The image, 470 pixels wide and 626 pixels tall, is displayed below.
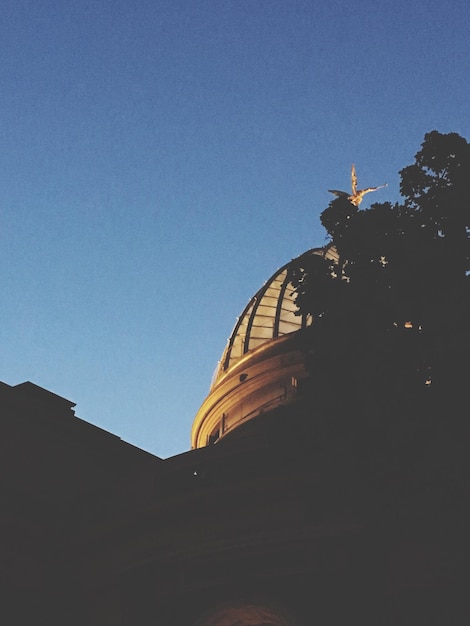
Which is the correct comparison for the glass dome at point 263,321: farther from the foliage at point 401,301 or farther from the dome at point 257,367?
the foliage at point 401,301

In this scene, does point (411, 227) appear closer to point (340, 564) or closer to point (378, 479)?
point (378, 479)

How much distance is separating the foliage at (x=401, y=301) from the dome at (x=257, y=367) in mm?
10976

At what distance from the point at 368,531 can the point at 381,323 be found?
3.34m

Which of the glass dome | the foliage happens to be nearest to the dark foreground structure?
the foliage

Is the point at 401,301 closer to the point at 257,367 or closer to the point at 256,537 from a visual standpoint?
the point at 256,537

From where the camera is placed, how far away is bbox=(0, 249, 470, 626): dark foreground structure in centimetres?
1085

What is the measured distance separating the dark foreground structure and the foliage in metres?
0.49

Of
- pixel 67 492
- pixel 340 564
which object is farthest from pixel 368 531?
pixel 67 492

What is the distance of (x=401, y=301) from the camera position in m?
11.3

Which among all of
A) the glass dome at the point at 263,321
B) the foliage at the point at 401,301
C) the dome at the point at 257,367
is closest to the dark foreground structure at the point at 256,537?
the foliage at the point at 401,301

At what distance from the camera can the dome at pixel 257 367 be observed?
2523 cm

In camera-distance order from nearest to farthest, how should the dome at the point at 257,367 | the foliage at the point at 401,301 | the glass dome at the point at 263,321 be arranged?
the foliage at the point at 401,301 < the dome at the point at 257,367 < the glass dome at the point at 263,321

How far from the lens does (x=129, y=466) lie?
63.4 ft

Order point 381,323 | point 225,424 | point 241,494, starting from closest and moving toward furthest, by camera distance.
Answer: point 381,323
point 241,494
point 225,424
